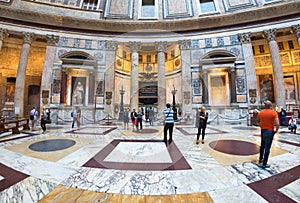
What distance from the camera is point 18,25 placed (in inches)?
517

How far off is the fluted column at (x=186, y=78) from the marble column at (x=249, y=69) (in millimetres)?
5554

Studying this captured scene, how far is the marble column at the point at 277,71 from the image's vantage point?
12.0 metres

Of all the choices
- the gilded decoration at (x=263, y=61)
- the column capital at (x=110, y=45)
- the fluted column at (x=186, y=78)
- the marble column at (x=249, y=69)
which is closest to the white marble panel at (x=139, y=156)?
the fluted column at (x=186, y=78)

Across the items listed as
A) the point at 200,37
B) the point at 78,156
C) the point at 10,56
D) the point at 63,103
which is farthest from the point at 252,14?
the point at 10,56

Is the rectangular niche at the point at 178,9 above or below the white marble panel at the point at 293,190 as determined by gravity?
above

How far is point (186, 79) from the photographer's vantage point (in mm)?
14297

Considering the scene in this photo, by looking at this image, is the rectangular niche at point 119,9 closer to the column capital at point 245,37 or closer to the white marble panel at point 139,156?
the column capital at point 245,37

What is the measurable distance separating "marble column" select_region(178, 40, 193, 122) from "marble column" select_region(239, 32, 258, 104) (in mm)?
5550

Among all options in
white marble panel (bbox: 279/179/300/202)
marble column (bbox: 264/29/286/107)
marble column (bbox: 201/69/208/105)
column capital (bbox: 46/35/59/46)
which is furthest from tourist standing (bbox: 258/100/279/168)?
column capital (bbox: 46/35/59/46)

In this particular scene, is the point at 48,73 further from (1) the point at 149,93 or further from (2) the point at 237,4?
(2) the point at 237,4

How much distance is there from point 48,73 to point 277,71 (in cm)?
2248

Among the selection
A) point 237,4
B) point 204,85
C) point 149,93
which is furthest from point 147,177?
point 237,4

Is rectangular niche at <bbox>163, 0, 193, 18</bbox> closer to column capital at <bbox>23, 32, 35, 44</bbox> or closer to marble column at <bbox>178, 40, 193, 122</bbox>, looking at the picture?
marble column at <bbox>178, 40, 193, 122</bbox>

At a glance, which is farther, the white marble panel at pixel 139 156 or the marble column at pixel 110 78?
the marble column at pixel 110 78
